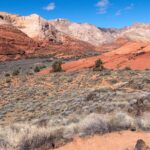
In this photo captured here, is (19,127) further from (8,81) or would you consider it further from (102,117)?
(8,81)

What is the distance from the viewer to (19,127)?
1084cm

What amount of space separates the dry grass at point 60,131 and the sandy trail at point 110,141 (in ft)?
0.67

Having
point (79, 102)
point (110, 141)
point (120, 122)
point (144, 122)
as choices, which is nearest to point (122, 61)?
point (79, 102)

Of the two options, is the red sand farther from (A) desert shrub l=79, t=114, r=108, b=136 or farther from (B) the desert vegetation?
(A) desert shrub l=79, t=114, r=108, b=136

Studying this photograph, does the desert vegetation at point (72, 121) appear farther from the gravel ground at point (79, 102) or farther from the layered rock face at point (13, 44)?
the layered rock face at point (13, 44)

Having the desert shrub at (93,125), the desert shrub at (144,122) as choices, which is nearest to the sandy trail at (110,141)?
the desert shrub at (93,125)

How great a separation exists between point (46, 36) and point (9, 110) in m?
101

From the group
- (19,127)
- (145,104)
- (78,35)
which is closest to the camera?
(19,127)

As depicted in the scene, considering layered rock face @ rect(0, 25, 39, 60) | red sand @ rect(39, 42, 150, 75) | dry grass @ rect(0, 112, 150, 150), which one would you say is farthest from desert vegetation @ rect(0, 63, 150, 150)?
layered rock face @ rect(0, 25, 39, 60)

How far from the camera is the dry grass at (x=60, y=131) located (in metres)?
9.46

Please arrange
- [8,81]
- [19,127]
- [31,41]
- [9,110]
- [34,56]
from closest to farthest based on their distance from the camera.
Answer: [19,127], [9,110], [8,81], [34,56], [31,41]

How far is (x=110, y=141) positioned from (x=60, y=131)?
1.48 metres

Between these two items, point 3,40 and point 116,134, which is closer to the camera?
point 116,134

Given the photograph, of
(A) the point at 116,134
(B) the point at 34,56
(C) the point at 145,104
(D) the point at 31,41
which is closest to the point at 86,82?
(C) the point at 145,104
